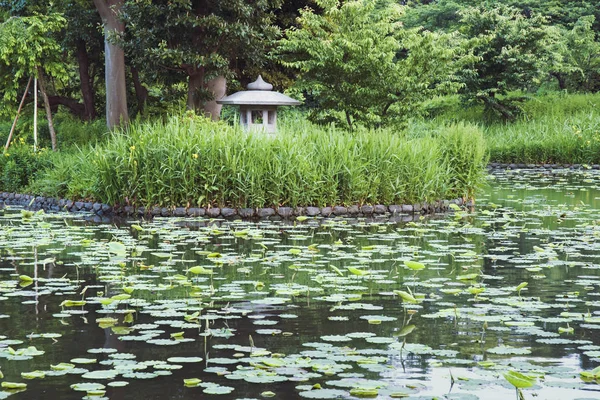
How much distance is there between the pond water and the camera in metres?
4.66

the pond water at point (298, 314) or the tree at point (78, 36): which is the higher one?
the tree at point (78, 36)

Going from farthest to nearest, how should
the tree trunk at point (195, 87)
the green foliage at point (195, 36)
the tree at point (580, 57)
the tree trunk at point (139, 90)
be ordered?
the tree at point (580, 57) → the tree trunk at point (139, 90) → the tree trunk at point (195, 87) → the green foliage at point (195, 36)

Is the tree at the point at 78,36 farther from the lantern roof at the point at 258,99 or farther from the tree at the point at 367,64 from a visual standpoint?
the lantern roof at the point at 258,99

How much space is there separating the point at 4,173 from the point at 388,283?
11.2 m

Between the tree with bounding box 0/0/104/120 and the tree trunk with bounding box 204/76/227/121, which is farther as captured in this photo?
the tree with bounding box 0/0/104/120

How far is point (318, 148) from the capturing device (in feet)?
45.2

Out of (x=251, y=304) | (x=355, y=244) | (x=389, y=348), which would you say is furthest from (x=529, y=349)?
(x=355, y=244)

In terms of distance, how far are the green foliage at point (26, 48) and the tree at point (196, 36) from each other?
2.22 m

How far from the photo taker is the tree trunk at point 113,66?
776 inches

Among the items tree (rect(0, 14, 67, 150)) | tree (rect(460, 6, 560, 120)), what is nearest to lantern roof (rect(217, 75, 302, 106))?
tree (rect(0, 14, 67, 150))

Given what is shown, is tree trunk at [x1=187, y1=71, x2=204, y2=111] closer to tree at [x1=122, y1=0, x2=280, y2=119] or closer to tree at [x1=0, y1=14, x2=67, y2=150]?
tree at [x1=122, y1=0, x2=280, y2=119]

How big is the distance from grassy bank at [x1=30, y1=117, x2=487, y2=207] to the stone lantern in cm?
192

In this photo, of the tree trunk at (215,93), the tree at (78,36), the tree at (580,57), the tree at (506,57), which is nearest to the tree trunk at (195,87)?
the tree trunk at (215,93)

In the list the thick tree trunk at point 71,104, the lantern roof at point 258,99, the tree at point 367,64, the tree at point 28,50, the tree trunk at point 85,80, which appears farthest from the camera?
the thick tree trunk at point 71,104
